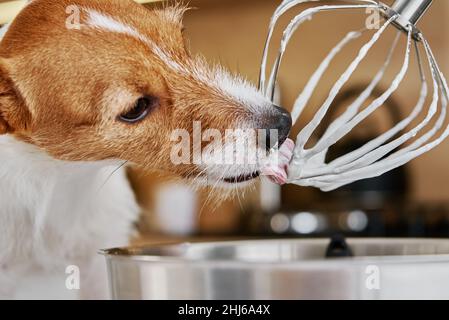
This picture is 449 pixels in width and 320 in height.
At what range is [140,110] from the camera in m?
0.34

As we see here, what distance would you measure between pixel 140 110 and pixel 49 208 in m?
0.12

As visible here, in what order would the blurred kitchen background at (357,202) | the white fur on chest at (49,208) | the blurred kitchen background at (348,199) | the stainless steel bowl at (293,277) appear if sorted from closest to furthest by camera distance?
the stainless steel bowl at (293,277), the white fur on chest at (49,208), the blurred kitchen background at (348,199), the blurred kitchen background at (357,202)

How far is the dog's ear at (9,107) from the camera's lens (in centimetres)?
35

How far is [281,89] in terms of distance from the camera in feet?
1.80

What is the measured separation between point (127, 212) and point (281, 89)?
0.16 metres

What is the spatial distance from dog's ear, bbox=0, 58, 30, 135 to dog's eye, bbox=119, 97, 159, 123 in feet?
0.17

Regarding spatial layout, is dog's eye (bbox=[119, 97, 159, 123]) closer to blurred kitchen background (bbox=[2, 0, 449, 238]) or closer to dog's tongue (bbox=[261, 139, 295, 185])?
dog's tongue (bbox=[261, 139, 295, 185])

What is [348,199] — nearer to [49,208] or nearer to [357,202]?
[357,202]

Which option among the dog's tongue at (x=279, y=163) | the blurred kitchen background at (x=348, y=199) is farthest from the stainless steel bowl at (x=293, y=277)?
the blurred kitchen background at (x=348, y=199)

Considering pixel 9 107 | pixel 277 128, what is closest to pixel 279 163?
pixel 277 128

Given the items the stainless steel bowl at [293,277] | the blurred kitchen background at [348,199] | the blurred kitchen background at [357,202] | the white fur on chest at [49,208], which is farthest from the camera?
the blurred kitchen background at [357,202]

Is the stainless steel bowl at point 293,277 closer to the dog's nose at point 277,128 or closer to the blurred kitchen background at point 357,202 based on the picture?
the dog's nose at point 277,128
